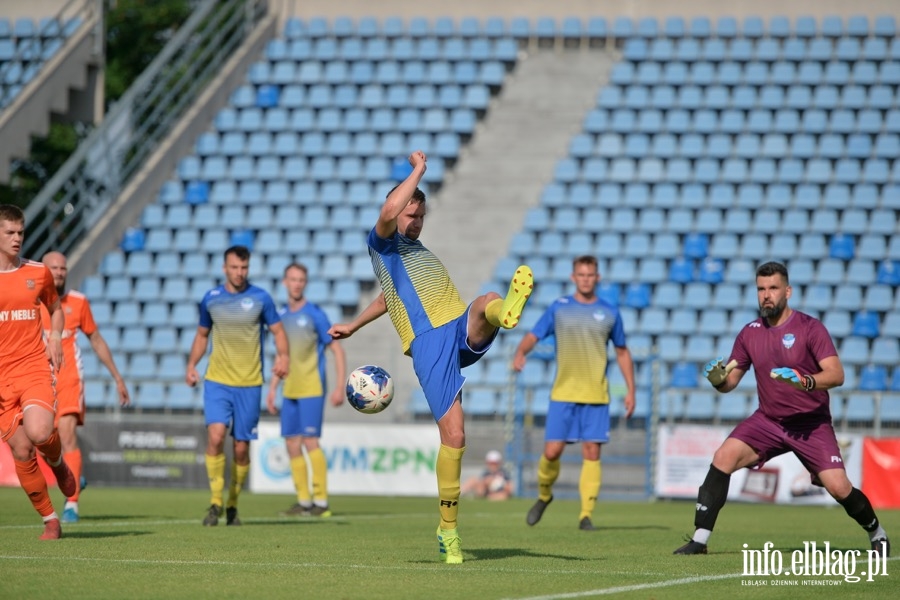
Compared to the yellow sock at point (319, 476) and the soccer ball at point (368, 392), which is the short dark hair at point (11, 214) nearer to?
the soccer ball at point (368, 392)

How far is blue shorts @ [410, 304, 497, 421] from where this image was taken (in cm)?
874

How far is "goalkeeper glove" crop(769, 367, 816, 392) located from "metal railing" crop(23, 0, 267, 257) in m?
18.9

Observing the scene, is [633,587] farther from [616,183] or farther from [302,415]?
[616,183]

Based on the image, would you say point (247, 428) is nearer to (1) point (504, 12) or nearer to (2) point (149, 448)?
(2) point (149, 448)

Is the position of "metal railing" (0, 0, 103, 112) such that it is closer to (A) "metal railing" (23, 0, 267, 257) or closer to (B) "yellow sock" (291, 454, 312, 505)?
(A) "metal railing" (23, 0, 267, 257)

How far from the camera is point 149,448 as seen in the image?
22016 millimetres

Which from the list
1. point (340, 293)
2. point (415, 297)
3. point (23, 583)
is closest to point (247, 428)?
point (415, 297)

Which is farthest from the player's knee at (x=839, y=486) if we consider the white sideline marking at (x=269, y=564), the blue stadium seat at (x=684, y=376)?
the blue stadium seat at (x=684, y=376)

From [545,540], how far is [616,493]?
10156 millimetres

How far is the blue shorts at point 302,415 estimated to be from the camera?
15.4 meters

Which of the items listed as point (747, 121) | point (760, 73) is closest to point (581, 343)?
point (747, 121)

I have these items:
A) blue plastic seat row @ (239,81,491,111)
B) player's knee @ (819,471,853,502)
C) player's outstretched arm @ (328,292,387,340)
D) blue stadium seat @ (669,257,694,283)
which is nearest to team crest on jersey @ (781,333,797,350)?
player's knee @ (819,471,853,502)

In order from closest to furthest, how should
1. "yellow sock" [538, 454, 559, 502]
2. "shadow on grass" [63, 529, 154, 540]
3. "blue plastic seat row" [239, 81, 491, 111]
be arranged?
"shadow on grass" [63, 529, 154, 540] < "yellow sock" [538, 454, 559, 502] < "blue plastic seat row" [239, 81, 491, 111]

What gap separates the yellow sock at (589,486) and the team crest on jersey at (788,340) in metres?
3.79
